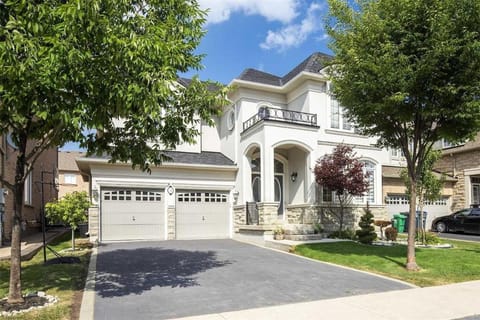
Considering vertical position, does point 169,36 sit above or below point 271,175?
above

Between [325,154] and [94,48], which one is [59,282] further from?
[325,154]

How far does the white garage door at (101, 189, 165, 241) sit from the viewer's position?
16.9 m

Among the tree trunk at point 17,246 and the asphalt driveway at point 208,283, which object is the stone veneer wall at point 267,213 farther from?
the tree trunk at point 17,246

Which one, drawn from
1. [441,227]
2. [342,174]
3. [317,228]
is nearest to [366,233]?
[317,228]

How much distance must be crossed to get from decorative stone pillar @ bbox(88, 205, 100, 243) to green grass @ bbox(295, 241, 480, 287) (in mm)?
8607

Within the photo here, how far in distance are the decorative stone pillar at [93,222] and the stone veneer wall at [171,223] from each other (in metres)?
3.11

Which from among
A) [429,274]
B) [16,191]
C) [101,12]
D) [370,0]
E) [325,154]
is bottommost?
[429,274]

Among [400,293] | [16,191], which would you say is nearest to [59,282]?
[16,191]

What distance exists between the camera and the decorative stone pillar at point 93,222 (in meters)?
16.3

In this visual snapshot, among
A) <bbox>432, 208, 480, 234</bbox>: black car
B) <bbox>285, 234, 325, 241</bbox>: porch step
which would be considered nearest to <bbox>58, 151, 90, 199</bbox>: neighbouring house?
<bbox>285, 234, 325, 241</bbox>: porch step

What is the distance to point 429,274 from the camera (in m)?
9.45

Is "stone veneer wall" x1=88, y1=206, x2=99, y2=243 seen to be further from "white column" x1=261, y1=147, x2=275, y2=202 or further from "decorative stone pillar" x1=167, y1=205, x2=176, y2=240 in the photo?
"white column" x1=261, y1=147, x2=275, y2=202

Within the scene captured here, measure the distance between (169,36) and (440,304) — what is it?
6763 millimetres

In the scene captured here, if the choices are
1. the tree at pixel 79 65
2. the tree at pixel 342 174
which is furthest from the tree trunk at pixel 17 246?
the tree at pixel 342 174
